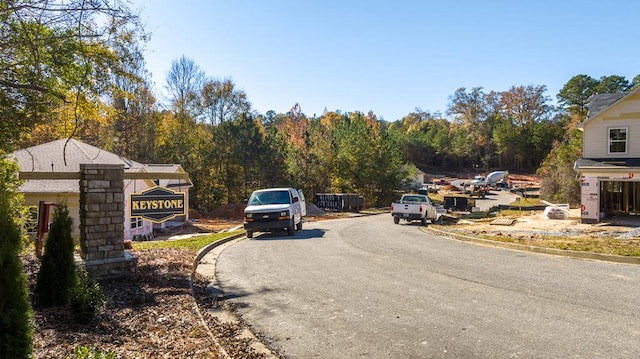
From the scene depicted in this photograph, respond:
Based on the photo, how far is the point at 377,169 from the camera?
49.4 m

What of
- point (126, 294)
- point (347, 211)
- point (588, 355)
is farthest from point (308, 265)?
point (347, 211)

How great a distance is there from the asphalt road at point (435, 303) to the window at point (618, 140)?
14218 mm

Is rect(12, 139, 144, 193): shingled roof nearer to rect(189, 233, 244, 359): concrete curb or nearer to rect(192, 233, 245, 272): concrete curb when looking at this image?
rect(192, 233, 245, 272): concrete curb

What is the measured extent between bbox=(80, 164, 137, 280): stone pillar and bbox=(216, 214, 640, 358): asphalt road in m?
2.18

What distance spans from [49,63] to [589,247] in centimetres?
1534

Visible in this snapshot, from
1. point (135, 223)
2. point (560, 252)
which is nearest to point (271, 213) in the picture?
point (135, 223)

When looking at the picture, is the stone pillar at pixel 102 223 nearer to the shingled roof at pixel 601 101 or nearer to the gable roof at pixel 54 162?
the gable roof at pixel 54 162

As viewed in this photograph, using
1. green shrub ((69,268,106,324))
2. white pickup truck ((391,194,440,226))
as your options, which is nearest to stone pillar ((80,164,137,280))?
green shrub ((69,268,106,324))

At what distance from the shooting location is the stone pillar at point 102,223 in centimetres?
810

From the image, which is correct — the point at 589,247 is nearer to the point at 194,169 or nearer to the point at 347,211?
the point at 347,211

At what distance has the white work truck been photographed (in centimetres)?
1777

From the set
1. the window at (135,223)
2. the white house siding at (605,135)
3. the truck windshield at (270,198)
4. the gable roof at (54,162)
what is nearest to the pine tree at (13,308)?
the truck windshield at (270,198)

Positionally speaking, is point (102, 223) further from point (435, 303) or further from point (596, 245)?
point (596, 245)

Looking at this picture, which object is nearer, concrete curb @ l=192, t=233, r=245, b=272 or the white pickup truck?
concrete curb @ l=192, t=233, r=245, b=272
